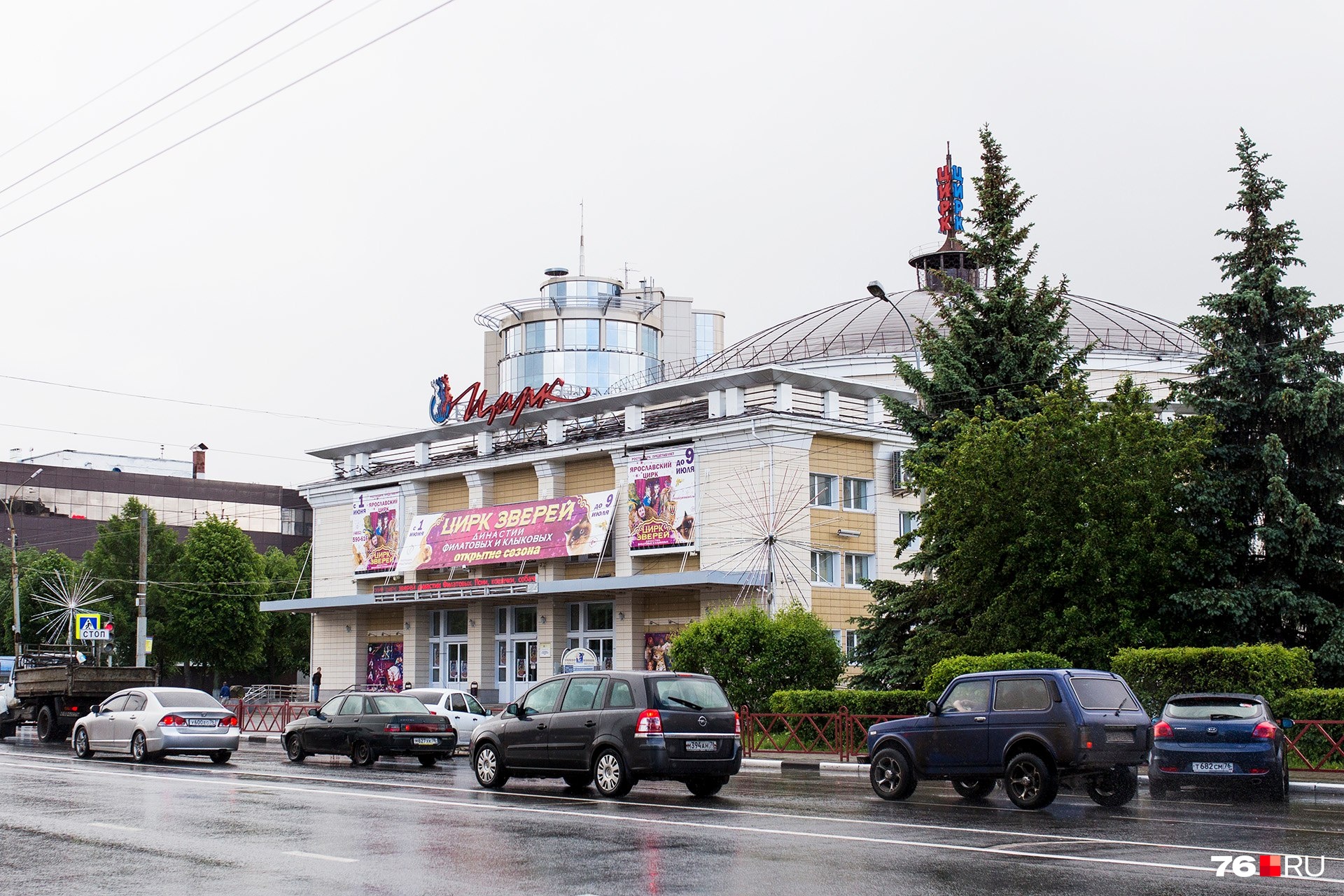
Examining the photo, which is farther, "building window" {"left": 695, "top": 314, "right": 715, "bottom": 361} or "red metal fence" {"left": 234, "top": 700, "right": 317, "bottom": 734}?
"building window" {"left": 695, "top": 314, "right": 715, "bottom": 361}

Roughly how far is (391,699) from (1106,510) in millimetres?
14892

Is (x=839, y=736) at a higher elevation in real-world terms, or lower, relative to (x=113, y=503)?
lower

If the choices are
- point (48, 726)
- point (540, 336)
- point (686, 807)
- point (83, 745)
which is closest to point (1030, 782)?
point (686, 807)

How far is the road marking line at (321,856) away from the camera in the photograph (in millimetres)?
11634

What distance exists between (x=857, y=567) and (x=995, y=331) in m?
16.1

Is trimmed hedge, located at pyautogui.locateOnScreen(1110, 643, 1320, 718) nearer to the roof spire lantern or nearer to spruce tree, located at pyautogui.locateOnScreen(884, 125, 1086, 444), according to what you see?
spruce tree, located at pyautogui.locateOnScreen(884, 125, 1086, 444)

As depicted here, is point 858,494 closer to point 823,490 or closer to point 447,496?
point 823,490

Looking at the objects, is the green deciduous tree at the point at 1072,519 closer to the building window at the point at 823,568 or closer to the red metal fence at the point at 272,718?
the building window at the point at 823,568

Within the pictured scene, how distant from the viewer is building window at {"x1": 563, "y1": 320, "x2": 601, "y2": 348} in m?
106

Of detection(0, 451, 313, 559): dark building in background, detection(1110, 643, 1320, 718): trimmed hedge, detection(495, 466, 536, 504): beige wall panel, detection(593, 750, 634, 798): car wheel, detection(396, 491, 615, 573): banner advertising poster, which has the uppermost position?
detection(0, 451, 313, 559): dark building in background

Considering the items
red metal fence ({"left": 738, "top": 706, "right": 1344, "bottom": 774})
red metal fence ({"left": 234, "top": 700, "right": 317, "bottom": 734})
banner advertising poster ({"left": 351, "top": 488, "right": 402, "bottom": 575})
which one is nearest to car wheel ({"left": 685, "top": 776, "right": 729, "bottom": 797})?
red metal fence ({"left": 738, "top": 706, "right": 1344, "bottom": 774})

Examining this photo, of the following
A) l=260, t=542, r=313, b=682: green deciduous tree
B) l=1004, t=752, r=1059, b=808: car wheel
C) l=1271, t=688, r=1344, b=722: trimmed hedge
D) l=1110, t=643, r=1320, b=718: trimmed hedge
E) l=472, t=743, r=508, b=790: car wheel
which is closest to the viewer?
l=1004, t=752, r=1059, b=808: car wheel

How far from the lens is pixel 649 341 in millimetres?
108375

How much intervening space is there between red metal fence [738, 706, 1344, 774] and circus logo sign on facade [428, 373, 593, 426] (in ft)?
76.2
